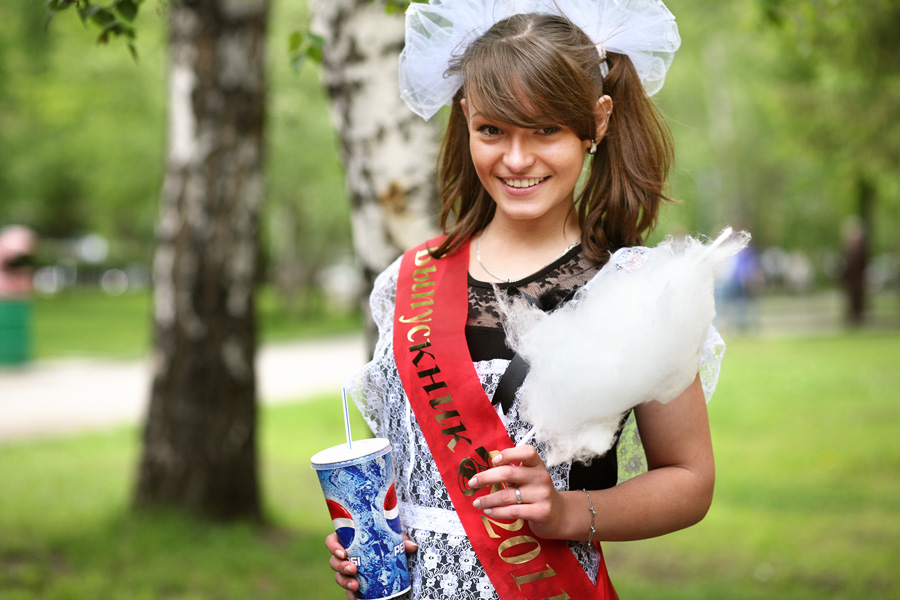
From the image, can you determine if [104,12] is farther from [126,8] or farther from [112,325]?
[112,325]

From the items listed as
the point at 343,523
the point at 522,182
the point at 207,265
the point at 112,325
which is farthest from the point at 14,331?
the point at 522,182

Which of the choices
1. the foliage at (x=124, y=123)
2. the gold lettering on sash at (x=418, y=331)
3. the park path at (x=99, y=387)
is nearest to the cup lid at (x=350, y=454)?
the gold lettering on sash at (x=418, y=331)

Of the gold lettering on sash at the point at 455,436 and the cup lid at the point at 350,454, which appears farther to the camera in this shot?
the gold lettering on sash at the point at 455,436

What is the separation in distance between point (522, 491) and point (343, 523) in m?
0.37

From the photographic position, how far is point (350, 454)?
5.16 feet

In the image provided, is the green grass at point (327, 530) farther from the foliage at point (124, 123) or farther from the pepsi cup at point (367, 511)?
the foliage at point (124, 123)

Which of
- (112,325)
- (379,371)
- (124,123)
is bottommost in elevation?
(112,325)

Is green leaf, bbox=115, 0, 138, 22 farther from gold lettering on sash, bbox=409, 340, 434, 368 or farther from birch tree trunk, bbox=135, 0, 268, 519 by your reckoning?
birch tree trunk, bbox=135, 0, 268, 519

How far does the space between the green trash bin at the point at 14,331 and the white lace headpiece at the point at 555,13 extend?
36.5ft

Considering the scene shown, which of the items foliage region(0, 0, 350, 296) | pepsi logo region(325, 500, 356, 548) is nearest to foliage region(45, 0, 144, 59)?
pepsi logo region(325, 500, 356, 548)

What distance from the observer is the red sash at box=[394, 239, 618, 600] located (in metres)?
1.68

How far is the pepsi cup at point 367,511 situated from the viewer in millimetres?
1561

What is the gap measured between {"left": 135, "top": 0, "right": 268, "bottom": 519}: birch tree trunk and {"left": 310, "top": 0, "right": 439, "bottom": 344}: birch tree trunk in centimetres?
217

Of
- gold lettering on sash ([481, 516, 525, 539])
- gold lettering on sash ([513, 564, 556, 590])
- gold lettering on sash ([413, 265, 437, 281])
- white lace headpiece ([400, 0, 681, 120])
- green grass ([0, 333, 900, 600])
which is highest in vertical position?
white lace headpiece ([400, 0, 681, 120])
